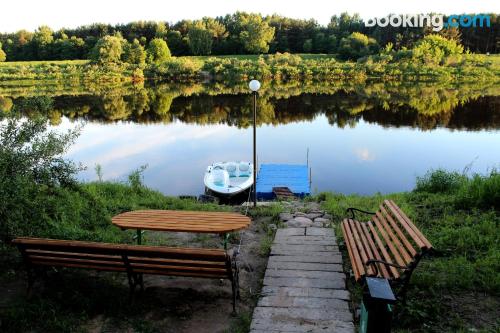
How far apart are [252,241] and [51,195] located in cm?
358

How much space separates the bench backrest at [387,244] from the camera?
438 cm

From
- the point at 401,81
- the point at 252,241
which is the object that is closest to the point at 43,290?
the point at 252,241

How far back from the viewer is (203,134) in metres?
27.6

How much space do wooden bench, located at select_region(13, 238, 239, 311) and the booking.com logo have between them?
76.6 m

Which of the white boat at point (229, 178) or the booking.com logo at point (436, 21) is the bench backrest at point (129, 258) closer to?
the white boat at point (229, 178)

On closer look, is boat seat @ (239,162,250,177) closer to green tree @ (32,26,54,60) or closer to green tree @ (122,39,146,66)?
green tree @ (122,39,146,66)

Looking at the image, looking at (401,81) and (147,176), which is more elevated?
(401,81)

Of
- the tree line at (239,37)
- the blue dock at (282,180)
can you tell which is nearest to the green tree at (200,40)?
the tree line at (239,37)

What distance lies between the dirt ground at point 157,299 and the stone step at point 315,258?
0.87 feet

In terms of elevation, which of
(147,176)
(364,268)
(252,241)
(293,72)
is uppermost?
(293,72)

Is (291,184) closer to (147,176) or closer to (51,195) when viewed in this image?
(147,176)

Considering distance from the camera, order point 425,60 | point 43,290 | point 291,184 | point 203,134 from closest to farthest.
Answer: point 43,290
point 291,184
point 203,134
point 425,60

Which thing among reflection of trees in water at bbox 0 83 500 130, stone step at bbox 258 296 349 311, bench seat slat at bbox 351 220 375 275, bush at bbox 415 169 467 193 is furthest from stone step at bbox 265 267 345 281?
reflection of trees in water at bbox 0 83 500 130

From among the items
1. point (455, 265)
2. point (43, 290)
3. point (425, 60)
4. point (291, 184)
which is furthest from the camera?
point (425, 60)
